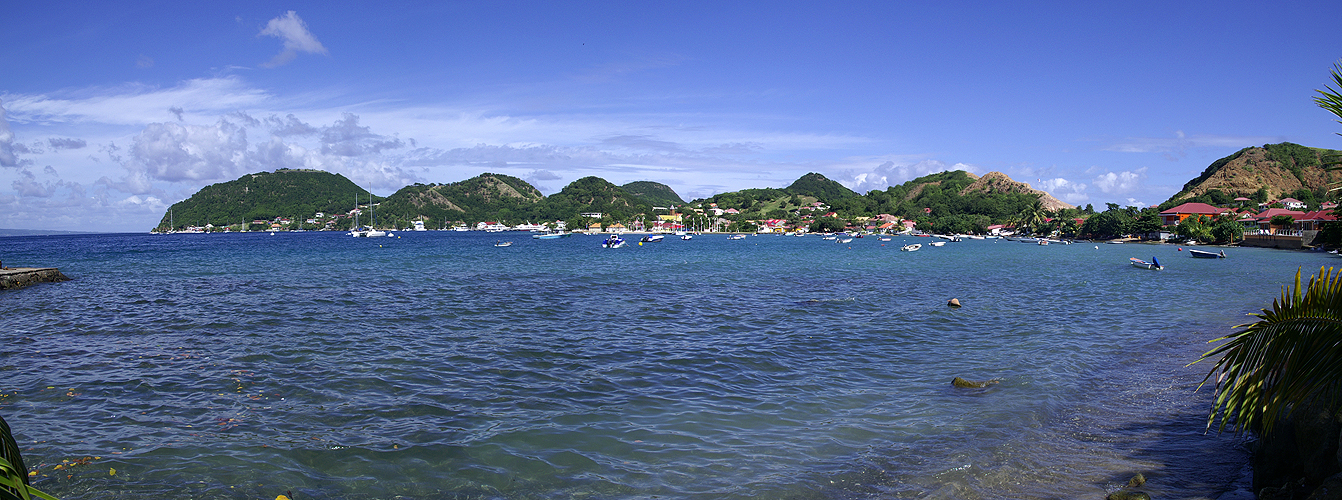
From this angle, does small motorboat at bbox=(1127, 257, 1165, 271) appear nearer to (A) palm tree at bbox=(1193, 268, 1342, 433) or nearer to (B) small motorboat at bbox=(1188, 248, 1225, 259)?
(B) small motorboat at bbox=(1188, 248, 1225, 259)

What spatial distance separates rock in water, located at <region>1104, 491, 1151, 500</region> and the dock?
38.1 m

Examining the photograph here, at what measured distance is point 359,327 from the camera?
1717cm

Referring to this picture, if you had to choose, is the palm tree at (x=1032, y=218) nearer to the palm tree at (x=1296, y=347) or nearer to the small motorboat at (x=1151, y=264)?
the small motorboat at (x=1151, y=264)

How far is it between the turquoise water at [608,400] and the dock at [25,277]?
377 inches

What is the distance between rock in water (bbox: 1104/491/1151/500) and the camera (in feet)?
20.9

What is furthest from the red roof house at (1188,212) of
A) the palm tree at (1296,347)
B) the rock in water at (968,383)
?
the palm tree at (1296,347)

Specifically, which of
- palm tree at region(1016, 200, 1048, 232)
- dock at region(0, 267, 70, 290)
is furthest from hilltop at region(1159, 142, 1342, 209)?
dock at region(0, 267, 70, 290)

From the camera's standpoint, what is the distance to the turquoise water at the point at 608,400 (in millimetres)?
7363

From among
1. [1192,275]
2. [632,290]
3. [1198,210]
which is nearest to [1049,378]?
[632,290]

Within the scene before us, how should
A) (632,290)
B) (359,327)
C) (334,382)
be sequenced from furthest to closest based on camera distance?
(632,290)
(359,327)
(334,382)

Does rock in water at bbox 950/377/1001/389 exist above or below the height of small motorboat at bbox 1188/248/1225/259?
below

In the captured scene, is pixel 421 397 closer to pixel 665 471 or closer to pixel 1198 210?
pixel 665 471

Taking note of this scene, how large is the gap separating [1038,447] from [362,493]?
7.88m

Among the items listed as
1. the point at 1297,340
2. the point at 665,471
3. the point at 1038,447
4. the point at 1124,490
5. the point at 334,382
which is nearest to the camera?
the point at 1297,340
